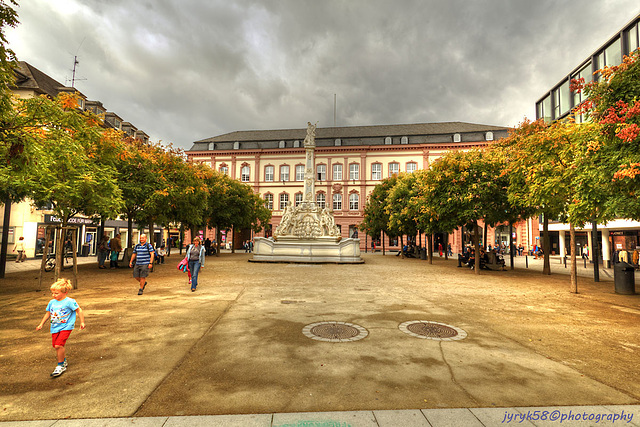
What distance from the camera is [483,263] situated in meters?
20.6

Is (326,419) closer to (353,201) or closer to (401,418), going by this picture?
(401,418)

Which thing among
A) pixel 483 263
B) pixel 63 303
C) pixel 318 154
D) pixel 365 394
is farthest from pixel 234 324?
pixel 318 154

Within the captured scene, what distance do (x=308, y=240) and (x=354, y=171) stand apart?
28608 millimetres

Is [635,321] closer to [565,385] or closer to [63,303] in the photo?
[565,385]

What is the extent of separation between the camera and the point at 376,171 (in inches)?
1989

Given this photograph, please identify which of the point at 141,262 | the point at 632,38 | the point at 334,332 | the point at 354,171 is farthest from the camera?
the point at 354,171

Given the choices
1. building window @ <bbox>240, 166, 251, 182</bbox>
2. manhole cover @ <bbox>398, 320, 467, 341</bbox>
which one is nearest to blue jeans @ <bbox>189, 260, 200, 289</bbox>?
manhole cover @ <bbox>398, 320, 467, 341</bbox>

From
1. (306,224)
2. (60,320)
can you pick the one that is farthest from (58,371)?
(306,224)

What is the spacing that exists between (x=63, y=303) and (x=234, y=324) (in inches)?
120

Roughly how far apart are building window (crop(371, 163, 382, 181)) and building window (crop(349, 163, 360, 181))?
2.35m

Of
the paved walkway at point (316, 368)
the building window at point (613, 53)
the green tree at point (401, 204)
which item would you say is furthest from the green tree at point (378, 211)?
the paved walkway at point (316, 368)

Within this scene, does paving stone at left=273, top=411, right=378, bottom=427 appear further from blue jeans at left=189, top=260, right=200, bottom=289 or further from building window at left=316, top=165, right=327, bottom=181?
building window at left=316, top=165, right=327, bottom=181

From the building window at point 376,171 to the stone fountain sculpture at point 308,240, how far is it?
2393cm

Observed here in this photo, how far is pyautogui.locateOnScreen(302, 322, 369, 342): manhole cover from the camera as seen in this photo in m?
5.72
